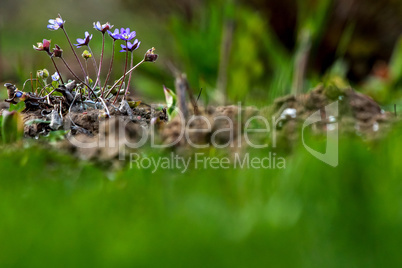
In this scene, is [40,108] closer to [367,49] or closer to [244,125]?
[244,125]

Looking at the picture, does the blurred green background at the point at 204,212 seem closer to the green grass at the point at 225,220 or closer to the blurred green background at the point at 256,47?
the green grass at the point at 225,220

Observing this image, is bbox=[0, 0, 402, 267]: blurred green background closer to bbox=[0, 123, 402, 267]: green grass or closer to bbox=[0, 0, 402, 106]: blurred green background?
bbox=[0, 123, 402, 267]: green grass

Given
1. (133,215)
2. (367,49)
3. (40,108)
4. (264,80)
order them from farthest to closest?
1. (367,49)
2. (264,80)
3. (40,108)
4. (133,215)

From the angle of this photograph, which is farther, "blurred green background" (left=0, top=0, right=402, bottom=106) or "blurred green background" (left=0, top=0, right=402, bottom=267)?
"blurred green background" (left=0, top=0, right=402, bottom=106)

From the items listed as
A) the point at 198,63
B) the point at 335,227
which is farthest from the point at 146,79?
the point at 335,227

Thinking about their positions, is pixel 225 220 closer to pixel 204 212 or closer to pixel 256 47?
pixel 204 212

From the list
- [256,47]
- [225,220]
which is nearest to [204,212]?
[225,220]

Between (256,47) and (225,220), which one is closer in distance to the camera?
(225,220)

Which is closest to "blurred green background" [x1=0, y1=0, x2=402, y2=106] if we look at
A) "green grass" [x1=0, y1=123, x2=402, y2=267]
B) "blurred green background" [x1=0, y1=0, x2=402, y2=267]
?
"blurred green background" [x1=0, y1=0, x2=402, y2=267]
